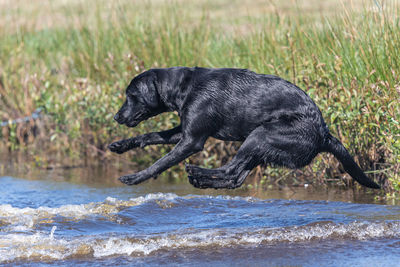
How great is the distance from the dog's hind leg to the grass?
53.9 inches

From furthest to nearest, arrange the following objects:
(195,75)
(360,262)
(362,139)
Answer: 1. (362,139)
2. (195,75)
3. (360,262)

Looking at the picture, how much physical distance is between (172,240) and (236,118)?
1097mm

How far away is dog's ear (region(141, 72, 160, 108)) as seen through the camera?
17.8ft

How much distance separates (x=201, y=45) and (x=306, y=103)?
3434 millimetres

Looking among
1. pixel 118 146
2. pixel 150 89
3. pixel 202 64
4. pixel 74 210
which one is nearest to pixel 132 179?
pixel 118 146

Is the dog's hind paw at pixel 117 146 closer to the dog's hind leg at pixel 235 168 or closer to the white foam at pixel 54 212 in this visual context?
the white foam at pixel 54 212

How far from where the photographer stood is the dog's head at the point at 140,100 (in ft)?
17.8

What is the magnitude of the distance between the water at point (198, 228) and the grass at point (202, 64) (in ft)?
2.18

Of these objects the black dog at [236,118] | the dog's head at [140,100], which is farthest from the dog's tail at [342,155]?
the dog's head at [140,100]

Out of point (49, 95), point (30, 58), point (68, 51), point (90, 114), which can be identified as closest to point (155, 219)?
point (90, 114)

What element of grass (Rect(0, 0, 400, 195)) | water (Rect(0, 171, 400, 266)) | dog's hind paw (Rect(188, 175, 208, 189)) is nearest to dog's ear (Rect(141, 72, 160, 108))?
dog's hind paw (Rect(188, 175, 208, 189))

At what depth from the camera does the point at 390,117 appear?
5918mm

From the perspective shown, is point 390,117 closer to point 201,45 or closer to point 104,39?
point 201,45

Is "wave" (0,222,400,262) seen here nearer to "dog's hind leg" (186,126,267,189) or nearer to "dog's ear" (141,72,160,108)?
"dog's hind leg" (186,126,267,189)
